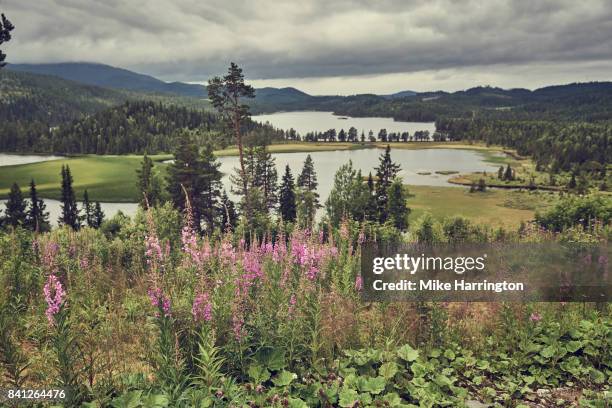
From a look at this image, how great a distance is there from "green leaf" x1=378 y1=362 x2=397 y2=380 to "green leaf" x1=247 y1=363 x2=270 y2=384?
72.6 inches

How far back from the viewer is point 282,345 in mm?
7027

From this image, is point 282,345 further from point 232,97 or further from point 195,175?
point 195,175

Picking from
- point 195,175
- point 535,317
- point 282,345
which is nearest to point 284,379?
point 282,345

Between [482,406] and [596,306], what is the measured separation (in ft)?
15.8

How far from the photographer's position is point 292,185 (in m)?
91.8

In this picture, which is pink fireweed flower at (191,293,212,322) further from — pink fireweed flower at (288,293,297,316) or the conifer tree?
the conifer tree

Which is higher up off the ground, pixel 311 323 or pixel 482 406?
pixel 311 323

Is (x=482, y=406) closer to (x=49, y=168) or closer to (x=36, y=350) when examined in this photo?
(x=36, y=350)

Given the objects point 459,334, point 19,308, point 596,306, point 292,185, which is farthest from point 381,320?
point 292,185

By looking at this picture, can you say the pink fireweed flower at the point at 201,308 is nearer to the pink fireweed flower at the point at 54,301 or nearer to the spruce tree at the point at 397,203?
the pink fireweed flower at the point at 54,301

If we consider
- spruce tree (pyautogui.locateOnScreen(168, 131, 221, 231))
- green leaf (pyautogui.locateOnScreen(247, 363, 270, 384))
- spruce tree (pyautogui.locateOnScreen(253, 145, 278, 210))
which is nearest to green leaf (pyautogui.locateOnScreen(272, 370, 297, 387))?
green leaf (pyautogui.locateOnScreen(247, 363, 270, 384))

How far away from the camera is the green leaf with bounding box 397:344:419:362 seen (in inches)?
281

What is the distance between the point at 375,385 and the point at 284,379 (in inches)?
54.3

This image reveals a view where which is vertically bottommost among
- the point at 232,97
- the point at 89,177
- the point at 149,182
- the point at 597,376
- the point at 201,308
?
the point at 89,177
